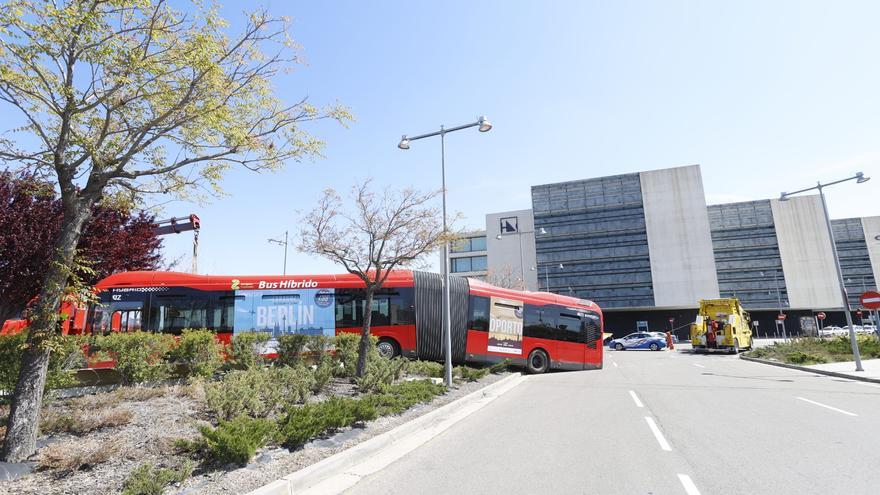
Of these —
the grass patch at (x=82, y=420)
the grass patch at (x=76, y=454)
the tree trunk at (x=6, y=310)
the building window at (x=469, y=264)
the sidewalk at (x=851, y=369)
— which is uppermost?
the building window at (x=469, y=264)

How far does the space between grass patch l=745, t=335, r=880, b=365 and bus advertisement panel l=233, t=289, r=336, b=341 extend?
21.1 m

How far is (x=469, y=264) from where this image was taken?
77625 millimetres

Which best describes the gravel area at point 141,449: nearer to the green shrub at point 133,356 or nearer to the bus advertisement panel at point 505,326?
the green shrub at point 133,356

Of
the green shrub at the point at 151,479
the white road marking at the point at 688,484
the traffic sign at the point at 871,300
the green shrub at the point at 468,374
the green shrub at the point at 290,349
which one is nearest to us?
the green shrub at the point at 151,479

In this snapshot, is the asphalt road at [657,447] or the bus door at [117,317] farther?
the bus door at [117,317]

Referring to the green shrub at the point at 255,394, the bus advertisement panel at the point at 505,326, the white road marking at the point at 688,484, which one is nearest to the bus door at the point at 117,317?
the green shrub at the point at 255,394

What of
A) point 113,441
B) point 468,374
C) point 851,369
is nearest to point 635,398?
point 468,374

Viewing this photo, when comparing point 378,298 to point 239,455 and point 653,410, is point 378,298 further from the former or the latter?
point 239,455

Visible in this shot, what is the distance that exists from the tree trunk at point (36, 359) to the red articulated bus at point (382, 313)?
27.3 feet

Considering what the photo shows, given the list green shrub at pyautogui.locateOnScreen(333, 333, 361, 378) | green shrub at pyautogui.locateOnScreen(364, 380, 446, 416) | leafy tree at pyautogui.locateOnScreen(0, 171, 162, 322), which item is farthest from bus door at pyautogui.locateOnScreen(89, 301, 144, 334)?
green shrub at pyautogui.locateOnScreen(364, 380, 446, 416)

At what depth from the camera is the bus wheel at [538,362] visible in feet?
62.4

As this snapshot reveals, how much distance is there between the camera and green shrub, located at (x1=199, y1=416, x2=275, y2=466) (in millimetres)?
5227

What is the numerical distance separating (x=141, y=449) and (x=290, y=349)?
21.4 ft

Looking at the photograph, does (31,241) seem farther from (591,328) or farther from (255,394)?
(591,328)
